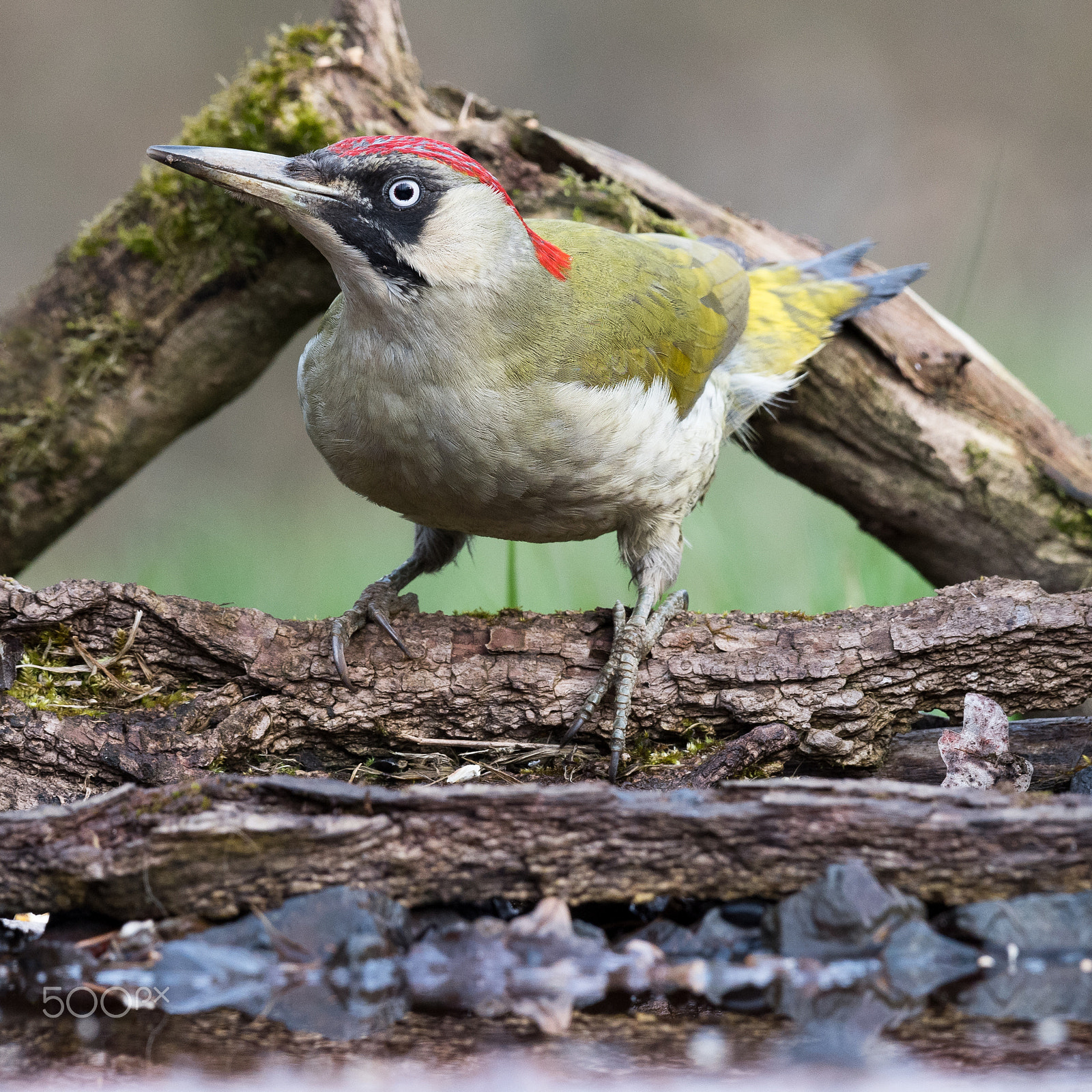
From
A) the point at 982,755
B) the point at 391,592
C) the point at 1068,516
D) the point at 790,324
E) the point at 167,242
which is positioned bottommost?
the point at 982,755

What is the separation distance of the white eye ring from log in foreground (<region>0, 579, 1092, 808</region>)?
3.63ft

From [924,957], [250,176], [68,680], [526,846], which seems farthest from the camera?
[68,680]

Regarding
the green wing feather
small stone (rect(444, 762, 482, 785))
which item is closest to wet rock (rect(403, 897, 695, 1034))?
small stone (rect(444, 762, 482, 785))

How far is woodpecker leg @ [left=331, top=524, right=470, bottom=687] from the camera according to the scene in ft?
9.68

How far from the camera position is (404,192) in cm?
267

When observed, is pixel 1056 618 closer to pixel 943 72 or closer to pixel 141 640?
pixel 141 640

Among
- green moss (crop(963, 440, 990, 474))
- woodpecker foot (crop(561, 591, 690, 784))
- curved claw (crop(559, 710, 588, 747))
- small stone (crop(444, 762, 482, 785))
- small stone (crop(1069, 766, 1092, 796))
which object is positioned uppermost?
green moss (crop(963, 440, 990, 474))

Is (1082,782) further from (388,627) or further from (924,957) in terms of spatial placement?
(388,627)

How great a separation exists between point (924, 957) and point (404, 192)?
6.53 ft

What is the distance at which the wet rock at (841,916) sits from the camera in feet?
6.24

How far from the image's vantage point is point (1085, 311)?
342 inches

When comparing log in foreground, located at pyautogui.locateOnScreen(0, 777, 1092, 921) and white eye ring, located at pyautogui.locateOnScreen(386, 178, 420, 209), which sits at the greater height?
white eye ring, located at pyautogui.locateOnScreen(386, 178, 420, 209)

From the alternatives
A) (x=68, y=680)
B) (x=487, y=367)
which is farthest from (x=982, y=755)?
(x=68, y=680)

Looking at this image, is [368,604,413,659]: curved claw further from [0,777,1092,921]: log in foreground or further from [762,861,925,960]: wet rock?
[762,861,925,960]: wet rock
